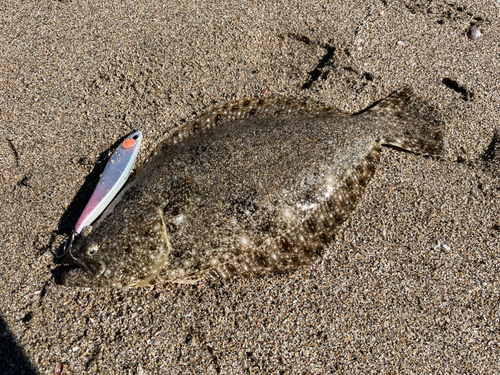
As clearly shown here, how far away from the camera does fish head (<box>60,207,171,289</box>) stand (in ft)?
9.50

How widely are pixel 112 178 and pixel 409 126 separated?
2.80 metres

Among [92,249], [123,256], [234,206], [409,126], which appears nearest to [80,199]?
[92,249]

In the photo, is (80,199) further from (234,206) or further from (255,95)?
(255,95)

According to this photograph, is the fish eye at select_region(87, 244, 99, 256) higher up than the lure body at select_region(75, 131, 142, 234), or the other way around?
the lure body at select_region(75, 131, 142, 234)

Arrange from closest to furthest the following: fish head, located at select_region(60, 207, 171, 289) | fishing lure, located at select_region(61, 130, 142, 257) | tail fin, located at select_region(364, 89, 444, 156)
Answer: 1. fish head, located at select_region(60, 207, 171, 289)
2. fishing lure, located at select_region(61, 130, 142, 257)
3. tail fin, located at select_region(364, 89, 444, 156)

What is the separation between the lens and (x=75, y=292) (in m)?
2.93

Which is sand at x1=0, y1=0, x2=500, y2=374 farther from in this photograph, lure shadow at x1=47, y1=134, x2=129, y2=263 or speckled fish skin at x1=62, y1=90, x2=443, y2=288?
speckled fish skin at x1=62, y1=90, x2=443, y2=288

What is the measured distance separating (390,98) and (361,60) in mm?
598

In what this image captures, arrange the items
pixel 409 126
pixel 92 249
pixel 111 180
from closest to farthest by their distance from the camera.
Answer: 1. pixel 92 249
2. pixel 111 180
3. pixel 409 126

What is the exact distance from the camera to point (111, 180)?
3258 mm

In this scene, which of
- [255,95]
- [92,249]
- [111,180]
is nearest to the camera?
[92,249]

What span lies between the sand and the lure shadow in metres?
0.01

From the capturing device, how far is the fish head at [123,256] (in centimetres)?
290

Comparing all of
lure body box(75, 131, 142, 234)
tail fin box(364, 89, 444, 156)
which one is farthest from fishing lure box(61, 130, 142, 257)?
tail fin box(364, 89, 444, 156)
